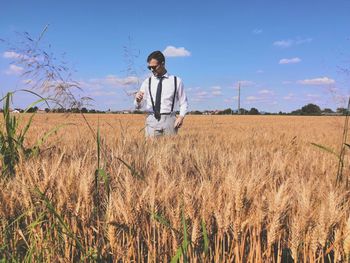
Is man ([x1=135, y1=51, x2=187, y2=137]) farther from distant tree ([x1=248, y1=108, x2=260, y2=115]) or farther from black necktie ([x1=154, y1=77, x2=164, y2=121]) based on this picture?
distant tree ([x1=248, y1=108, x2=260, y2=115])

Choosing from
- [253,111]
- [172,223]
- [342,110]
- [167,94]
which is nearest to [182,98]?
[167,94]

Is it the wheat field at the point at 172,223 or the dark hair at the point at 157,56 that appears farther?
the dark hair at the point at 157,56

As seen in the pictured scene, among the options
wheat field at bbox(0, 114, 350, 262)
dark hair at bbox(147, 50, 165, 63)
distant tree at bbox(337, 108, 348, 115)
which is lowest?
wheat field at bbox(0, 114, 350, 262)

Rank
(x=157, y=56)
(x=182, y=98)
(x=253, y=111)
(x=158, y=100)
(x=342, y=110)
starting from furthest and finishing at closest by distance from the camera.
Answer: (x=253, y=111) → (x=182, y=98) → (x=158, y=100) → (x=157, y=56) → (x=342, y=110)

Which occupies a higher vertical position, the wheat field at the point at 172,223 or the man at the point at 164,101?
the man at the point at 164,101

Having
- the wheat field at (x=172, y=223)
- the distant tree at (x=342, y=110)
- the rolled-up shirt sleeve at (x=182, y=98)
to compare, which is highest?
the rolled-up shirt sleeve at (x=182, y=98)

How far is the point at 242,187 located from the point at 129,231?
0.44 metres

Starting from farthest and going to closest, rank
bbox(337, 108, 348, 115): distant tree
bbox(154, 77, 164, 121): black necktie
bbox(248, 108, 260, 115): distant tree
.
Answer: bbox(248, 108, 260, 115): distant tree
bbox(154, 77, 164, 121): black necktie
bbox(337, 108, 348, 115): distant tree

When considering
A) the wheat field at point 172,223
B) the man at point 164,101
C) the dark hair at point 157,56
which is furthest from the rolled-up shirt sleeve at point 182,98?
the wheat field at point 172,223

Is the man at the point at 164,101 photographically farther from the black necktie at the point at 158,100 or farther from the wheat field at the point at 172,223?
the wheat field at the point at 172,223

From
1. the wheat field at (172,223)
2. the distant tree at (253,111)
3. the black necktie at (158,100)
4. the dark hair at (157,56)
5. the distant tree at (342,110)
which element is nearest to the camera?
the wheat field at (172,223)

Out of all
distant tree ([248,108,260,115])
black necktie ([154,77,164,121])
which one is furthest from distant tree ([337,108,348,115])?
distant tree ([248,108,260,115])

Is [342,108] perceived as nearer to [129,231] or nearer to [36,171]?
[129,231]

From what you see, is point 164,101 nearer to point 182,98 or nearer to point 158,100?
point 158,100
